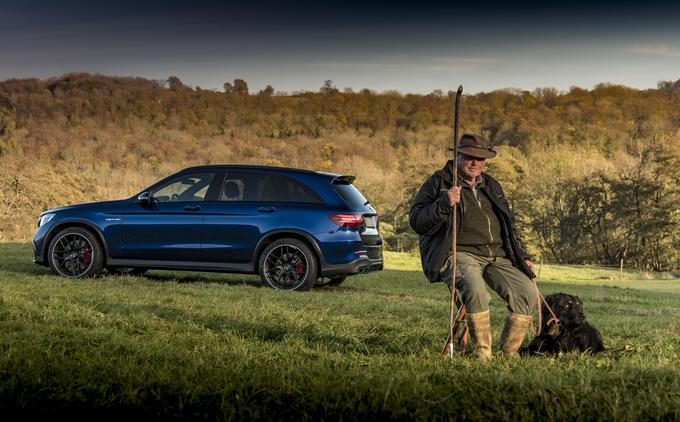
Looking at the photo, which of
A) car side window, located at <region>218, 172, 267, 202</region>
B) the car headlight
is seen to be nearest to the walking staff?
car side window, located at <region>218, 172, 267, 202</region>

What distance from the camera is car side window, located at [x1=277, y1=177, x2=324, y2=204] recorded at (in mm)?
11961

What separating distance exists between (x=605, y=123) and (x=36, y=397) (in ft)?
326

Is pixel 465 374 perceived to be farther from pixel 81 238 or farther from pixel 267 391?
pixel 81 238

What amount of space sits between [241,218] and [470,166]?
6580 millimetres

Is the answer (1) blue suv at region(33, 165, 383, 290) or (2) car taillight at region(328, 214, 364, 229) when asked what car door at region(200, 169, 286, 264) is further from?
(2) car taillight at region(328, 214, 364, 229)

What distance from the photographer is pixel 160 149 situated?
82312 mm

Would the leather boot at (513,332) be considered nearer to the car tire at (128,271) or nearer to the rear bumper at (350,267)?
the rear bumper at (350,267)

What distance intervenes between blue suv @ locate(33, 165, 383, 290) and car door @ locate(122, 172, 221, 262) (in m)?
0.02

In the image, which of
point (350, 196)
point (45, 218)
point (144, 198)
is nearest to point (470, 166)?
point (350, 196)

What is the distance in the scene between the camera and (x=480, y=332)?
5.65 meters

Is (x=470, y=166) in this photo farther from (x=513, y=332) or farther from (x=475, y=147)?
(x=513, y=332)

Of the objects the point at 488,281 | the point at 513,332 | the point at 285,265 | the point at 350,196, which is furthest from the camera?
the point at 350,196

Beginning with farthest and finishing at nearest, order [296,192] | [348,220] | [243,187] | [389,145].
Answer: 1. [389,145]
2. [243,187]
3. [296,192]
4. [348,220]

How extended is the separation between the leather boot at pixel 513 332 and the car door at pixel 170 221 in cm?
711
